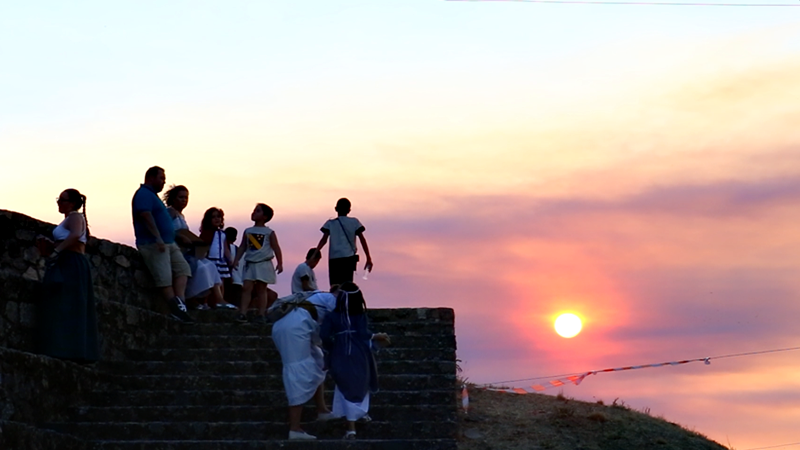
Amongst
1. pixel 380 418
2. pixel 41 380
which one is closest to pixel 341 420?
pixel 380 418

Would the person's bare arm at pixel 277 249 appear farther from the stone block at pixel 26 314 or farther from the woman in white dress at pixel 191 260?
the stone block at pixel 26 314

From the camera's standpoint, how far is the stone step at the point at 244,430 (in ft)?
37.8

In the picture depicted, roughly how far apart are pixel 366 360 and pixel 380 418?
0.60m

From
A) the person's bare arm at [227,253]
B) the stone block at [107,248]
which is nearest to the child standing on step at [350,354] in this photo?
the stone block at [107,248]

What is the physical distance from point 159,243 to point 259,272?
1383 mm

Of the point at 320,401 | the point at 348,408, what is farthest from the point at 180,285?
the point at 348,408

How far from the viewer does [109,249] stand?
1390 cm

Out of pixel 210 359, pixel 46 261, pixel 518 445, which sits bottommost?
pixel 518 445

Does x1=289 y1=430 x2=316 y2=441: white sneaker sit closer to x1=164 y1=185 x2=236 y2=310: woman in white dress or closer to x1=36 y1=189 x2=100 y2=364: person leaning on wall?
x1=36 y1=189 x2=100 y2=364: person leaning on wall

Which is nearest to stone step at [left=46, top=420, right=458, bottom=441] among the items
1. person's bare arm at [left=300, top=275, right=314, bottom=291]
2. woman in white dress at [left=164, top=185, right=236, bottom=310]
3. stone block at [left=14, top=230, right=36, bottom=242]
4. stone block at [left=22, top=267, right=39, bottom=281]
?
stone block at [left=22, top=267, right=39, bottom=281]

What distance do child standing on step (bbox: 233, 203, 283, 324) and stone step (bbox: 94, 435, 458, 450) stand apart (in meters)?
3.80

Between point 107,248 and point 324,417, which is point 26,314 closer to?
point 107,248

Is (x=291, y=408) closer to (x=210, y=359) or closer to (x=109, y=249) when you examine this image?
(x=210, y=359)

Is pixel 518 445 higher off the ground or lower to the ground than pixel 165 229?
lower
